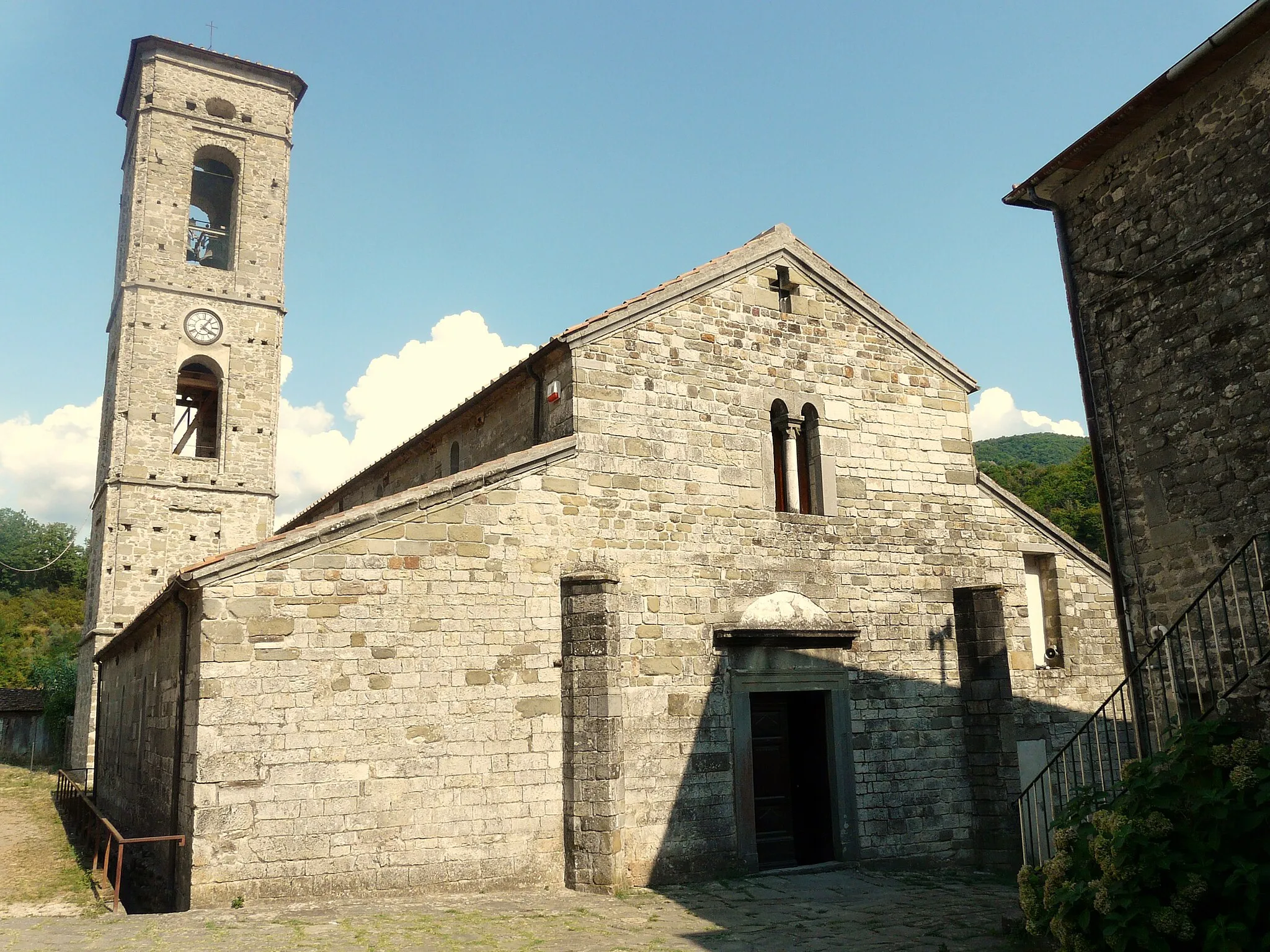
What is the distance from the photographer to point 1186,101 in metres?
8.65

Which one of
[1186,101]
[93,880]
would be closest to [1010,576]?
[1186,101]

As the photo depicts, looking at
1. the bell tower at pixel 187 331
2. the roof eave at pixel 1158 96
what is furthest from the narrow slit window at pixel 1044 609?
the bell tower at pixel 187 331

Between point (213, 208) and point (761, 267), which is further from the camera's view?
point (213, 208)

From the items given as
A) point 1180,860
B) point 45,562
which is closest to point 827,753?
point 1180,860

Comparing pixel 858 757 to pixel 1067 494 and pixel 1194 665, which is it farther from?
pixel 1067 494

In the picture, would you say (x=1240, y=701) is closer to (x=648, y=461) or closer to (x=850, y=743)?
(x=850, y=743)

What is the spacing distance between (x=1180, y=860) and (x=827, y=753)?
635 centimetres

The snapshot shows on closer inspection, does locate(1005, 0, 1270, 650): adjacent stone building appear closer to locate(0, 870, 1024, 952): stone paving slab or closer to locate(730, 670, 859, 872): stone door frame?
locate(0, 870, 1024, 952): stone paving slab

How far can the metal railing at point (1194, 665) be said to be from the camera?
7.48 meters

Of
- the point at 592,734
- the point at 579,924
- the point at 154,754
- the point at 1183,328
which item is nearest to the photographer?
the point at 1183,328

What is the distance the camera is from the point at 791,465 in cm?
1294

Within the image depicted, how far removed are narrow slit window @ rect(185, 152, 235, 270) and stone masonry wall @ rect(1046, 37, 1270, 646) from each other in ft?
80.2

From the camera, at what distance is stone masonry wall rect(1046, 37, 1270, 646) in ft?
26.2

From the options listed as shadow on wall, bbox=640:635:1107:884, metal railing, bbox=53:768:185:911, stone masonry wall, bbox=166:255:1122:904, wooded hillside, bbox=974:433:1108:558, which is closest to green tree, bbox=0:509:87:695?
metal railing, bbox=53:768:185:911
